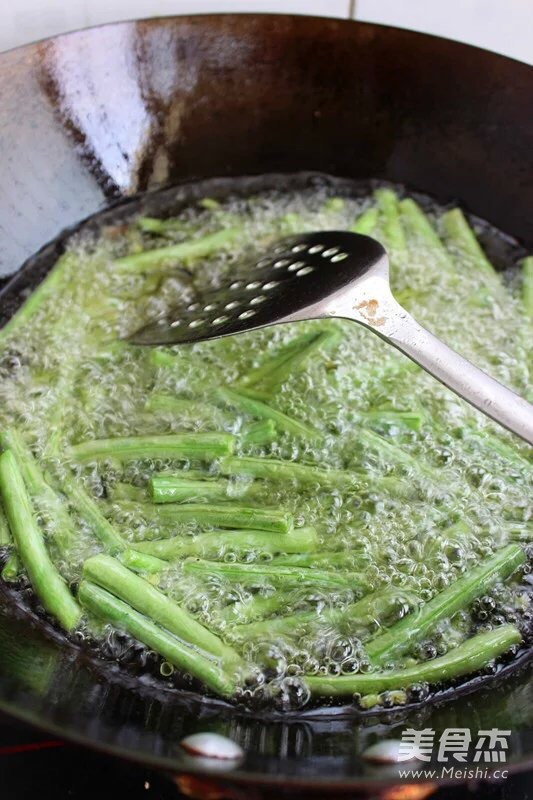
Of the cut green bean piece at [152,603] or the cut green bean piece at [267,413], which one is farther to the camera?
the cut green bean piece at [267,413]

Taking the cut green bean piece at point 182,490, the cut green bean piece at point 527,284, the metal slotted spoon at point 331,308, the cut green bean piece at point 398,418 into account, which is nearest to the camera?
the metal slotted spoon at point 331,308

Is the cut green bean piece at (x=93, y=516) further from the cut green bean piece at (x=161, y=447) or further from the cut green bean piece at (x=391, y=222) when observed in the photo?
the cut green bean piece at (x=391, y=222)

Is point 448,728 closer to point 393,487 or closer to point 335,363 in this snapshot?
point 393,487

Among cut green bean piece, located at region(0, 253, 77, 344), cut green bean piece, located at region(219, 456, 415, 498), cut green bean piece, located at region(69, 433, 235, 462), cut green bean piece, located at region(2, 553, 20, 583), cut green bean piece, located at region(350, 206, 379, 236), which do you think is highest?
cut green bean piece, located at region(350, 206, 379, 236)

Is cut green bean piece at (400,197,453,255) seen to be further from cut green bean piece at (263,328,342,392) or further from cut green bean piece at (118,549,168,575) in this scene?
cut green bean piece at (118,549,168,575)

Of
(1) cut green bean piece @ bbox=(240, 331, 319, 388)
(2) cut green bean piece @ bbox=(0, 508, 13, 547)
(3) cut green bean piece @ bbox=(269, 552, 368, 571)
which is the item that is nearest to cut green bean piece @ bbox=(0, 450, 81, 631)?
(2) cut green bean piece @ bbox=(0, 508, 13, 547)

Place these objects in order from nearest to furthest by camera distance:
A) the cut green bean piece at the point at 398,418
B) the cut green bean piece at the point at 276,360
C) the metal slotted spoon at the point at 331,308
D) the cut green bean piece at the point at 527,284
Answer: the metal slotted spoon at the point at 331,308, the cut green bean piece at the point at 398,418, the cut green bean piece at the point at 276,360, the cut green bean piece at the point at 527,284

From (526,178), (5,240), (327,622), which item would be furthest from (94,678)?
(526,178)

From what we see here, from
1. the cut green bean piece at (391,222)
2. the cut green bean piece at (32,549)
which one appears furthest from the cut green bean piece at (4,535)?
the cut green bean piece at (391,222)
